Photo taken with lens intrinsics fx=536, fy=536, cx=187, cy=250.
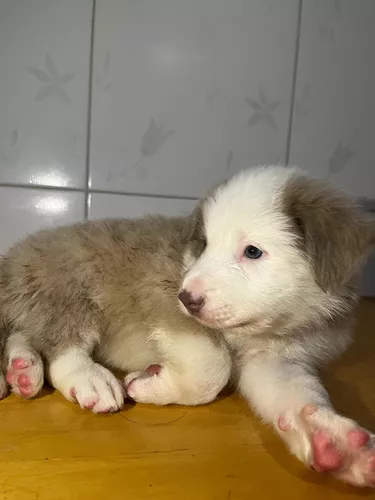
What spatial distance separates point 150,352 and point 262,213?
39cm

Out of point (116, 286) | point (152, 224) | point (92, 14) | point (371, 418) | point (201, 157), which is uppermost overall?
point (92, 14)

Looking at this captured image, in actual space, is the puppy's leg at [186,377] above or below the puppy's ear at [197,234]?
below

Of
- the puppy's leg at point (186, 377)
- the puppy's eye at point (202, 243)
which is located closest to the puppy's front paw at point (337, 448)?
the puppy's leg at point (186, 377)

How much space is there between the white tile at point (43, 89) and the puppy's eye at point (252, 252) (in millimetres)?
1017

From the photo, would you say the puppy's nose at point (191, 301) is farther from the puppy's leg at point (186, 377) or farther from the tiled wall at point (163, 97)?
the tiled wall at point (163, 97)

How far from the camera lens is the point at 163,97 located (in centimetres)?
196

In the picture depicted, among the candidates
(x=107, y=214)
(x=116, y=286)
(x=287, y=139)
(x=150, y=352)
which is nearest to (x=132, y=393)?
(x=150, y=352)

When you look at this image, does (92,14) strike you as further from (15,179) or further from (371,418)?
(371,418)

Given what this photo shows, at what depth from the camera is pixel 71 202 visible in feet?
6.39

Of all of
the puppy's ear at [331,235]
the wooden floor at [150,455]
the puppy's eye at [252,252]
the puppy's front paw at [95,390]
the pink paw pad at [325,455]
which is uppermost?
the puppy's ear at [331,235]

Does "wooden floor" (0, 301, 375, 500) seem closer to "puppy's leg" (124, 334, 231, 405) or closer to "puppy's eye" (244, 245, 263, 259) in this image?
"puppy's leg" (124, 334, 231, 405)

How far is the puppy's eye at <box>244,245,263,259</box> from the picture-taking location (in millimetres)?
1094

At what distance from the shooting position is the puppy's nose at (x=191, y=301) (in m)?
1.02

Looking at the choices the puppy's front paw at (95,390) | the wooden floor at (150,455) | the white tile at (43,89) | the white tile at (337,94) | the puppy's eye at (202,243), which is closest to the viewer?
the wooden floor at (150,455)
